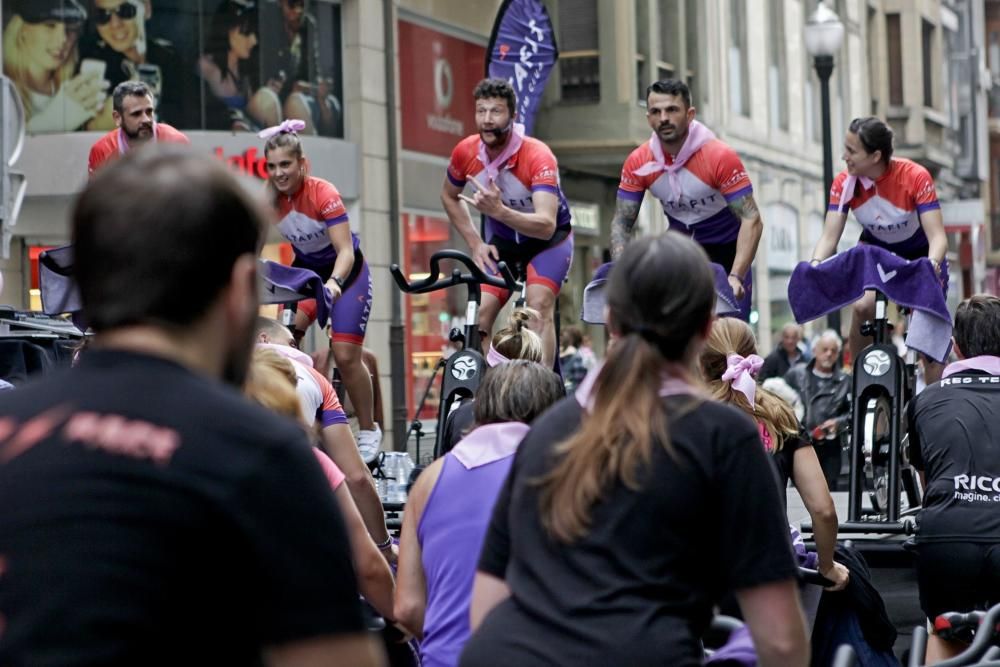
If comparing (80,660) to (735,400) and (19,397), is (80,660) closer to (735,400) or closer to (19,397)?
(19,397)

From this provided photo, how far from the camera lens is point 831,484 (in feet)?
46.7

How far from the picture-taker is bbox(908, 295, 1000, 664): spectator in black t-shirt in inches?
273

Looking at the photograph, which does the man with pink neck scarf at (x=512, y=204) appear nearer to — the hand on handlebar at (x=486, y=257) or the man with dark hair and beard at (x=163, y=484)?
the hand on handlebar at (x=486, y=257)

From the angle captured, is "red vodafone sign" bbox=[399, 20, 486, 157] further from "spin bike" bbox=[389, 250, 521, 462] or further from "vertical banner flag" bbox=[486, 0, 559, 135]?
"spin bike" bbox=[389, 250, 521, 462]

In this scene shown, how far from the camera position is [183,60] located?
21.4m

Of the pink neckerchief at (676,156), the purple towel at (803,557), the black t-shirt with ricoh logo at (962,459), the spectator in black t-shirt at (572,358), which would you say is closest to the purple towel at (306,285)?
the pink neckerchief at (676,156)

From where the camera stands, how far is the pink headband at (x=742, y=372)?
6.25m

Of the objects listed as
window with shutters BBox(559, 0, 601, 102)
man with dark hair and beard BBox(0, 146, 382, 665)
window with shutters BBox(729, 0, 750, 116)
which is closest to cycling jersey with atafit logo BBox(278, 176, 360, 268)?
man with dark hair and beard BBox(0, 146, 382, 665)

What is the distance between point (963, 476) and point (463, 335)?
3.69 metres

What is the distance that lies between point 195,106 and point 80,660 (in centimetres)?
1989

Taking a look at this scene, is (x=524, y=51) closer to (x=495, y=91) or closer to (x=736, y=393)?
(x=495, y=91)

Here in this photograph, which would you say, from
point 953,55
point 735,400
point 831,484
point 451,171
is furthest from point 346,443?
point 953,55

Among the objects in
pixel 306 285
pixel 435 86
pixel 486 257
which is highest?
pixel 435 86

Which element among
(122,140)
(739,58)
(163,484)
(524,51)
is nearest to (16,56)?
(524,51)
